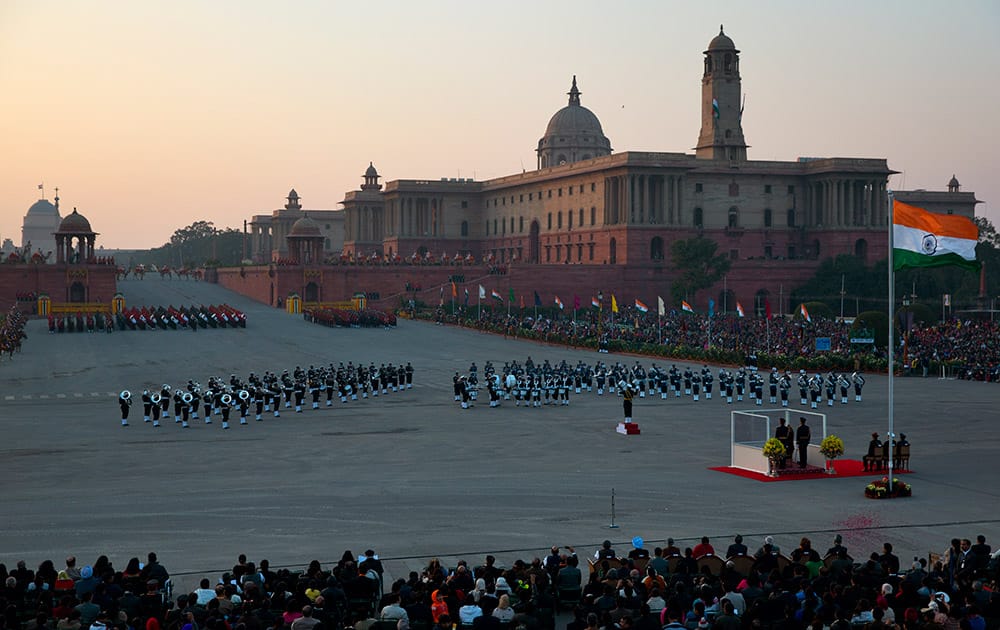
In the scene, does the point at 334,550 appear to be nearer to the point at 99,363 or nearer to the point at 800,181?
the point at 99,363

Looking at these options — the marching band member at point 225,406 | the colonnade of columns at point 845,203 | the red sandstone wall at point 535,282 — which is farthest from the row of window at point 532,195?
the marching band member at point 225,406

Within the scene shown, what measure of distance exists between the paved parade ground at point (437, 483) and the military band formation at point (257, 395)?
710 millimetres

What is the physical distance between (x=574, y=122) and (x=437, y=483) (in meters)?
119

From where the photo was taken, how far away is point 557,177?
359 ft

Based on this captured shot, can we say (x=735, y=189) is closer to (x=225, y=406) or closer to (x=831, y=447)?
(x=225, y=406)

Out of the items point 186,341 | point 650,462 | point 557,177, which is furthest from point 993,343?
point 557,177

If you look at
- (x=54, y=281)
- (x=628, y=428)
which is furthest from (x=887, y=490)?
(x=54, y=281)

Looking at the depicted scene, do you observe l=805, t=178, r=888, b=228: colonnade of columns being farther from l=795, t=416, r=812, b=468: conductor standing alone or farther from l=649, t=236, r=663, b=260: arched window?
l=795, t=416, r=812, b=468: conductor standing alone

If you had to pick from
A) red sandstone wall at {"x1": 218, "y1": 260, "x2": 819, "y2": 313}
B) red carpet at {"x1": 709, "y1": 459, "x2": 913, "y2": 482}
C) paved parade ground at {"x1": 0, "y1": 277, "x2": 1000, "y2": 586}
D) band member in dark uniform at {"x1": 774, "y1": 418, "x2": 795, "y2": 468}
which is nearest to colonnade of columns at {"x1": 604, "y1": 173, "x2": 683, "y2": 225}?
red sandstone wall at {"x1": 218, "y1": 260, "x2": 819, "y2": 313}

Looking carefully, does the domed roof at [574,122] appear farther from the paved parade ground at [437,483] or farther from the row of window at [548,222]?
the paved parade ground at [437,483]

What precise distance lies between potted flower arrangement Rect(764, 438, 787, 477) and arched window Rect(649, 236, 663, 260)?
72163 mm

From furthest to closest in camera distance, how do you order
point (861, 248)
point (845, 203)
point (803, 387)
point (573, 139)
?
1. point (573, 139)
2. point (861, 248)
3. point (845, 203)
4. point (803, 387)

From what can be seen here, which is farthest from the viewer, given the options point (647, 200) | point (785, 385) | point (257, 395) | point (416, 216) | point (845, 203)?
point (416, 216)

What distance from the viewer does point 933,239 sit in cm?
2252
